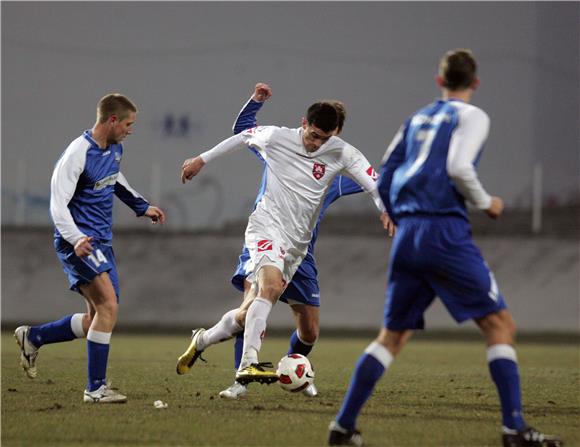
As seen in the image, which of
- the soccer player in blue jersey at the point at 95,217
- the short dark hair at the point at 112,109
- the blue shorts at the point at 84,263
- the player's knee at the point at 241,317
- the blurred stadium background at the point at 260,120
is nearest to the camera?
the soccer player in blue jersey at the point at 95,217

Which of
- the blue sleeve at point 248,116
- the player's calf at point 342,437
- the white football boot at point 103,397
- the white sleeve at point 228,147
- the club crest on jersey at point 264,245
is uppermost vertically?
the blue sleeve at point 248,116

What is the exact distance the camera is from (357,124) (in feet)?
78.1

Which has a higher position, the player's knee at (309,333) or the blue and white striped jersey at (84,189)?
the blue and white striped jersey at (84,189)

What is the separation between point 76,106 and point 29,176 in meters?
2.67

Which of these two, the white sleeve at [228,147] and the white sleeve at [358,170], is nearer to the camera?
the white sleeve at [358,170]

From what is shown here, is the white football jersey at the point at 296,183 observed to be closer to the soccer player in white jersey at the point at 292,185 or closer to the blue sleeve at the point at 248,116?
the soccer player in white jersey at the point at 292,185

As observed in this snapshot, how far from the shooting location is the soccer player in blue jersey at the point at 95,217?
22.0 ft

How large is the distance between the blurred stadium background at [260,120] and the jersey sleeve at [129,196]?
1321 cm

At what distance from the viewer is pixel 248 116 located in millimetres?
8078

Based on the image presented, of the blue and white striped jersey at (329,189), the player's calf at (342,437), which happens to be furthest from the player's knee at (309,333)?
the player's calf at (342,437)

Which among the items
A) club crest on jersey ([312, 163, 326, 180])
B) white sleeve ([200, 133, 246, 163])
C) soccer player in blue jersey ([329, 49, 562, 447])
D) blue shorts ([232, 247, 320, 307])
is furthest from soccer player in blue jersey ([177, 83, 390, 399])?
soccer player in blue jersey ([329, 49, 562, 447])

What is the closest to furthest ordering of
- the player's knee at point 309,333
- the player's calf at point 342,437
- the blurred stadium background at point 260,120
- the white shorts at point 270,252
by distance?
the player's calf at point 342,437 < the white shorts at point 270,252 < the player's knee at point 309,333 < the blurred stadium background at point 260,120

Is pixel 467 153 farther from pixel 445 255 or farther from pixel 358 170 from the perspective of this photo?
pixel 358 170

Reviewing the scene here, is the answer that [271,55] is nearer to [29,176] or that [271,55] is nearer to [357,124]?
[357,124]
